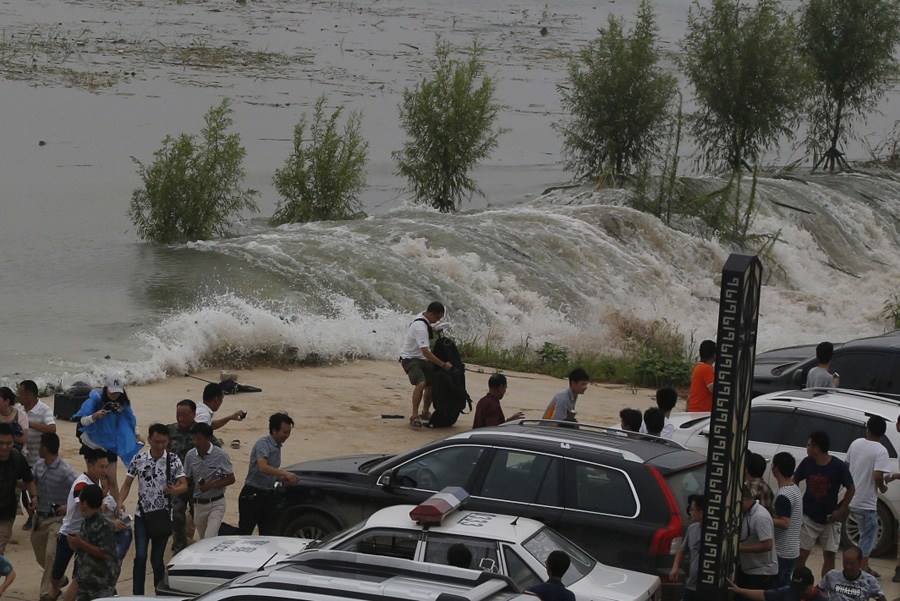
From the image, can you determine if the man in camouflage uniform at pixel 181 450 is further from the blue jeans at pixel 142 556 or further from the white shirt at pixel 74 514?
the white shirt at pixel 74 514

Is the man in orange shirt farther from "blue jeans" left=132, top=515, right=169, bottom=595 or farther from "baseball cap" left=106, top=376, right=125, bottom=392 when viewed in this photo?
"blue jeans" left=132, top=515, right=169, bottom=595

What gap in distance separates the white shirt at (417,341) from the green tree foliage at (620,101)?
2035 cm

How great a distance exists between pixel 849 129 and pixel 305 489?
115ft

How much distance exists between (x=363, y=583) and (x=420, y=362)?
920 centimetres

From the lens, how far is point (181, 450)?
10.3 meters

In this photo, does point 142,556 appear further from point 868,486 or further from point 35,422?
point 868,486

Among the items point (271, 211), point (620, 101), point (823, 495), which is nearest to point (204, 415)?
point (823, 495)

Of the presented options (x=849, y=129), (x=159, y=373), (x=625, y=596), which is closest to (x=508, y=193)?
(x=849, y=129)

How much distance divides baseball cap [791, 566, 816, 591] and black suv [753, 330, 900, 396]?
21.8 ft

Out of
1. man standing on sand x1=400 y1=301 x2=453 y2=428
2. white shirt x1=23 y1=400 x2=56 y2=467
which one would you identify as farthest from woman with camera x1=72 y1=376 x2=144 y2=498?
man standing on sand x1=400 y1=301 x2=453 y2=428

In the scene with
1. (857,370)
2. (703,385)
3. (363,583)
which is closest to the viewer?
(363,583)

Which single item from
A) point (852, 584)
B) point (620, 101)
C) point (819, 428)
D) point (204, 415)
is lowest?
point (852, 584)

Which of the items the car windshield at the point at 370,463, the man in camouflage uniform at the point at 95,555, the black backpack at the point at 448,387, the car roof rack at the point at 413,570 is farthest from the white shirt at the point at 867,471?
the black backpack at the point at 448,387

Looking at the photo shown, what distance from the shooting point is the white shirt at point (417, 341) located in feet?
50.8
